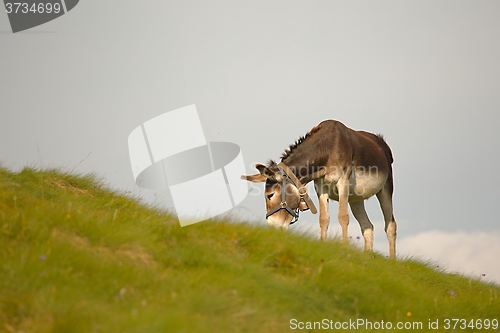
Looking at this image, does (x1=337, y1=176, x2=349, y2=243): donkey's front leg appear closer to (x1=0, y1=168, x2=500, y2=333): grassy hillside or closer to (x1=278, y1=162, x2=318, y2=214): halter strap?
(x1=278, y1=162, x2=318, y2=214): halter strap

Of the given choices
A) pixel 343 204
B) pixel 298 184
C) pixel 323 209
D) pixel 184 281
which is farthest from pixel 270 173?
pixel 184 281

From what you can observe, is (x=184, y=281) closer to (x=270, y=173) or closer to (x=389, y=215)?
(x=270, y=173)

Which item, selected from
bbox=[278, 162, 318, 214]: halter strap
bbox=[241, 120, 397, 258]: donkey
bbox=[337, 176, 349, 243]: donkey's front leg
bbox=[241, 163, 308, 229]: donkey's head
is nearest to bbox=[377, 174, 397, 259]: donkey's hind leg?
bbox=[241, 120, 397, 258]: donkey

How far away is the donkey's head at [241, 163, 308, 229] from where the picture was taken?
1166cm

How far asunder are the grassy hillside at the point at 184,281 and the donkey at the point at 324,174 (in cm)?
236

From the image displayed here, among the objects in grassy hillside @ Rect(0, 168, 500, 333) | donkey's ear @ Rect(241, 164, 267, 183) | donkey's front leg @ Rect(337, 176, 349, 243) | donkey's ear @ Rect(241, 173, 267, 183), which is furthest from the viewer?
donkey's front leg @ Rect(337, 176, 349, 243)

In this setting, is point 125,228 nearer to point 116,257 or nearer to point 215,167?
point 116,257

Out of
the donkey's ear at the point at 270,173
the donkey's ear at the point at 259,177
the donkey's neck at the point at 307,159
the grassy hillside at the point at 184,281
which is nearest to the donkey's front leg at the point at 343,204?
the donkey's neck at the point at 307,159

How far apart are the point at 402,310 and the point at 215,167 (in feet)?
19.4

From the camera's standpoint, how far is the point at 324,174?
12.3 m

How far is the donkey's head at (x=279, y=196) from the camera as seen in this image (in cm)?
1166

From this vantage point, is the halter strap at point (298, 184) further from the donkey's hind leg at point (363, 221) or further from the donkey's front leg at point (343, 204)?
the donkey's hind leg at point (363, 221)

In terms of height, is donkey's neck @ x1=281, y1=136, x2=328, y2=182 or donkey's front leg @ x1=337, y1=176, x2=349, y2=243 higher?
donkey's neck @ x1=281, y1=136, x2=328, y2=182

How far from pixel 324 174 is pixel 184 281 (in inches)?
257
